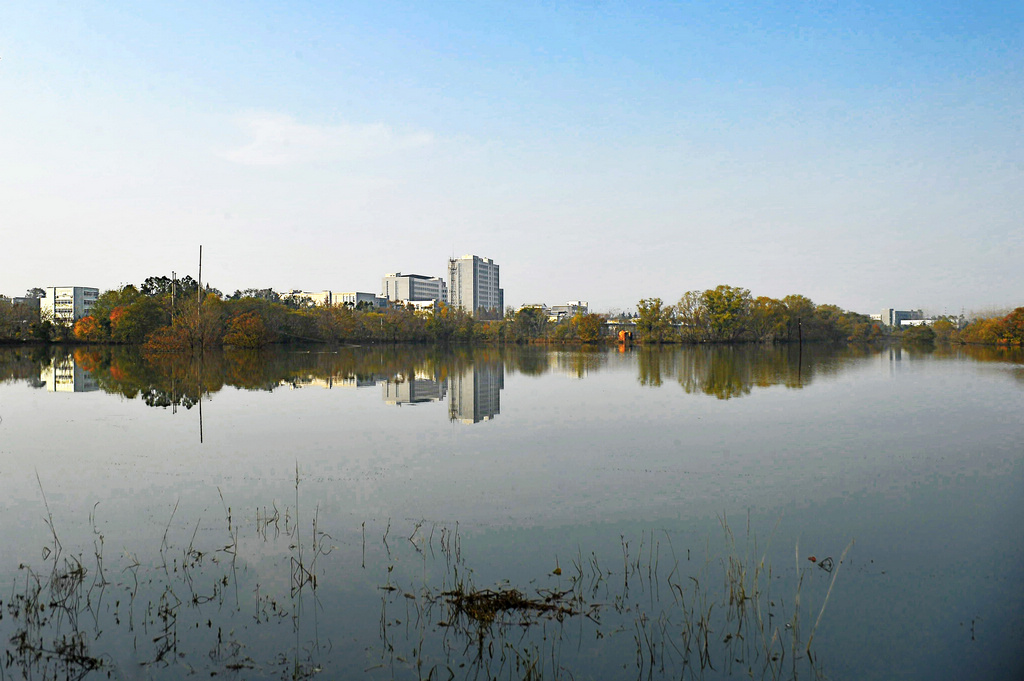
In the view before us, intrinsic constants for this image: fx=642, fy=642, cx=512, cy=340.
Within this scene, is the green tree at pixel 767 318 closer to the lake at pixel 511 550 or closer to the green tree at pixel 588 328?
the green tree at pixel 588 328

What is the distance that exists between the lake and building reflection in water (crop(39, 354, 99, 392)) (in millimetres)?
8693

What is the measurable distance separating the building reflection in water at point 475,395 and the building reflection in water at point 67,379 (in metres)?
11.6

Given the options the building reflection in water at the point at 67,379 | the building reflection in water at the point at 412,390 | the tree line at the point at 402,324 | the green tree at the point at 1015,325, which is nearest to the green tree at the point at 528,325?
the tree line at the point at 402,324

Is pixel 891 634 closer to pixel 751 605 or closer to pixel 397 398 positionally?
pixel 751 605

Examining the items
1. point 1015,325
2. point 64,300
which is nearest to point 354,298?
point 64,300

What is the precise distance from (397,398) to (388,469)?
30.0 feet

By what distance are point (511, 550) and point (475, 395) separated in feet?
43.0

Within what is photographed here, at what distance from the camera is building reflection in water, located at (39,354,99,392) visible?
2066 cm

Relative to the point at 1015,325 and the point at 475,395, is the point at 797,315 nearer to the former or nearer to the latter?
the point at 1015,325

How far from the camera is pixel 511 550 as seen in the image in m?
5.77

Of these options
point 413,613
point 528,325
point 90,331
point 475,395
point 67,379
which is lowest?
point 413,613

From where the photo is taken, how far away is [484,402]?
56.2ft

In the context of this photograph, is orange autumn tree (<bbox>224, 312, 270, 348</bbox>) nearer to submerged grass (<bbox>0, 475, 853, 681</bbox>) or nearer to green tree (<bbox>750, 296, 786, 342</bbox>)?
submerged grass (<bbox>0, 475, 853, 681</bbox>)

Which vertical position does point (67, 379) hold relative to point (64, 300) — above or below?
below
